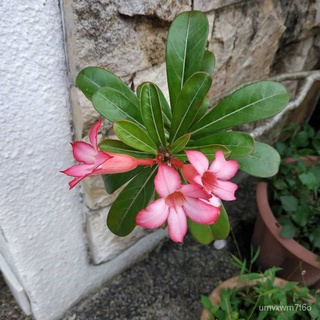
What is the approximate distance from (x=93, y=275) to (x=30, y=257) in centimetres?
38

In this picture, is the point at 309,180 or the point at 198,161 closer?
the point at 198,161

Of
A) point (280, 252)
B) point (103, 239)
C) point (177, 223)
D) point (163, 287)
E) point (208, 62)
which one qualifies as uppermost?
point (208, 62)

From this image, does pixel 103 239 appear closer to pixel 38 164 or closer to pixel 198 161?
pixel 38 164

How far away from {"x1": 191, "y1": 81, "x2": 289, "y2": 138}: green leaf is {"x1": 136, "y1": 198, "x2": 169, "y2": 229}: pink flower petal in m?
0.29

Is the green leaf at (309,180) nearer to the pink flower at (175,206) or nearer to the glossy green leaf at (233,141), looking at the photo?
the glossy green leaf at (233,141)

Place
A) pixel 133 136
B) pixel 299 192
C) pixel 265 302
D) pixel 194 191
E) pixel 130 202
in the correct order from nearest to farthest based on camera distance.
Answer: pixel 194 191
pixel 133 136
pixel 130 202
pixel 265 302
pixel 299 192

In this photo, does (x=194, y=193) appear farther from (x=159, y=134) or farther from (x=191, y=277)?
(x=191, y=277)

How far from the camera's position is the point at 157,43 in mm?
971

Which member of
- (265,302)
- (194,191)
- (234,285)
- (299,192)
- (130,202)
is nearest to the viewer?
(194,191)

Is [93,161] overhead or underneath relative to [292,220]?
overhead

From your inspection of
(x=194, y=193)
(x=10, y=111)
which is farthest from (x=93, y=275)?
(x=194, y=193)

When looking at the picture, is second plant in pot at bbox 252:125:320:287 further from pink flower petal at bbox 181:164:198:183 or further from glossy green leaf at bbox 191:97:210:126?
pink flower petal at bbox 181:164:198:183

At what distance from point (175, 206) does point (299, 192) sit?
1073 mm

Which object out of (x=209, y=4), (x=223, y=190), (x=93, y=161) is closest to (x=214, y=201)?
(x=223, y=190)
